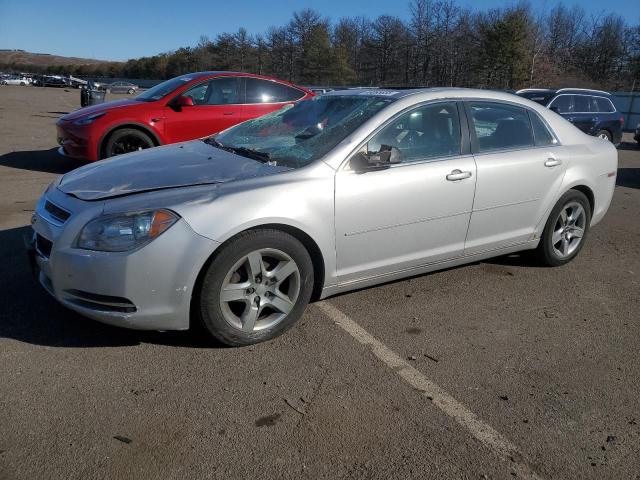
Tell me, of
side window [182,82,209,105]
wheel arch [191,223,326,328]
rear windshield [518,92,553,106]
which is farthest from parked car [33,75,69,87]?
wheel arch [191,223,326,328]

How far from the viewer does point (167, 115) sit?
8.20 meters

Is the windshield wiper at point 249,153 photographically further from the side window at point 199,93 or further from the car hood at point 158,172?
the side window at point 199,93

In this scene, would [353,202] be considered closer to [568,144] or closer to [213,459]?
[213,459]

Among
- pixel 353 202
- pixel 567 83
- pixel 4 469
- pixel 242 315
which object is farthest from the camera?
pixel 567 83

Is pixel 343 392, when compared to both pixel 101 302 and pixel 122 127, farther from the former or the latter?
pixel 122 127

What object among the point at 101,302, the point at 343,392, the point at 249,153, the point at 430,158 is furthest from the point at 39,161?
the point at 343,392

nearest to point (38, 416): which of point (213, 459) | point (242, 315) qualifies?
point (213, 459)

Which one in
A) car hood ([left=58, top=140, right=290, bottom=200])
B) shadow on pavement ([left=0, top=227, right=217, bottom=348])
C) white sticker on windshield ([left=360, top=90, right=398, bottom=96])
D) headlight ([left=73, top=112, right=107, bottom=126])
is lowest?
shadow on pavement ([left=0, top=227, right=217, bottom=348])

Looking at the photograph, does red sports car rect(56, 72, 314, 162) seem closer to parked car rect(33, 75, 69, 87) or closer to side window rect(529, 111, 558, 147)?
side window rect(529, 111, 558, 147)

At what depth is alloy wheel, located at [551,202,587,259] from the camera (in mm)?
4836

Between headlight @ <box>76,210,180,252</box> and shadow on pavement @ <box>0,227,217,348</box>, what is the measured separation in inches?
26.0

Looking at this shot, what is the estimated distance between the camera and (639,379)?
10.2 ft

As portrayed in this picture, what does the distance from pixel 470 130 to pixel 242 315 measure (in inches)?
87.9

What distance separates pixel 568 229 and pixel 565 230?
41 mm
